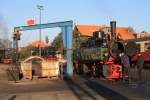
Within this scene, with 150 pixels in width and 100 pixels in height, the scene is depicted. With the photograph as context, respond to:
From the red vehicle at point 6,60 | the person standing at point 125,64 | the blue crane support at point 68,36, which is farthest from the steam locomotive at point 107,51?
the red vehicle at point 6,60

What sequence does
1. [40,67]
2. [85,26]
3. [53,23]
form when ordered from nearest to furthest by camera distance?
[40,67] < [53,23] < [85,26]

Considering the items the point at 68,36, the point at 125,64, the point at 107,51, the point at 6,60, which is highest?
the point at 68,36

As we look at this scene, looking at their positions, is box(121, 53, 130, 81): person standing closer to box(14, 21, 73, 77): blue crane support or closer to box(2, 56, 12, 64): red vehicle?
box(14, 21, 73, 77): blue crane support

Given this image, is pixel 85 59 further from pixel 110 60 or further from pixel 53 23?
Result: pixel 110 60

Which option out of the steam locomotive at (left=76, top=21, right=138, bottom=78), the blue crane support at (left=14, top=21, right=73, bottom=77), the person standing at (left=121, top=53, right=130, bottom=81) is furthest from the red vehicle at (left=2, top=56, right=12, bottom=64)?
the person standing at (left=121, top=53, right=130, bottom=81)

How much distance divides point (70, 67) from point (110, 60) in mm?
5026

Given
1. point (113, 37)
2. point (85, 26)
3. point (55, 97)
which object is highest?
point (85, 26)

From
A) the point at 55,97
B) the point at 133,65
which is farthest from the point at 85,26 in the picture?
the point at 55,97

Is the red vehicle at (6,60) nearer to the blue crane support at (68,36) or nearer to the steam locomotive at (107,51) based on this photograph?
the blue crane support at (68,36)

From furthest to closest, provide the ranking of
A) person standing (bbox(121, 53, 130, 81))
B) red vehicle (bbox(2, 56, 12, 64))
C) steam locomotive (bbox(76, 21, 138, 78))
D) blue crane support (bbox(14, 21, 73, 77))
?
red vehicle (bbox(2, 56, 12, 64)) → blue crane support (bbox(14, 21, 73, 77)) → steam locomotive (bbox(76, 21, 138, 78)) → person standing (bbox(121, 53, 130, 81))

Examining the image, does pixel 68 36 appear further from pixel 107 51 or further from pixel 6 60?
pixel 6 60

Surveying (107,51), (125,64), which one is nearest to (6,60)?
(107,51)

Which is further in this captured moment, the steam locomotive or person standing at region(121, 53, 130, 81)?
Result: the steam locomotive

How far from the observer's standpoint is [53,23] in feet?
109
